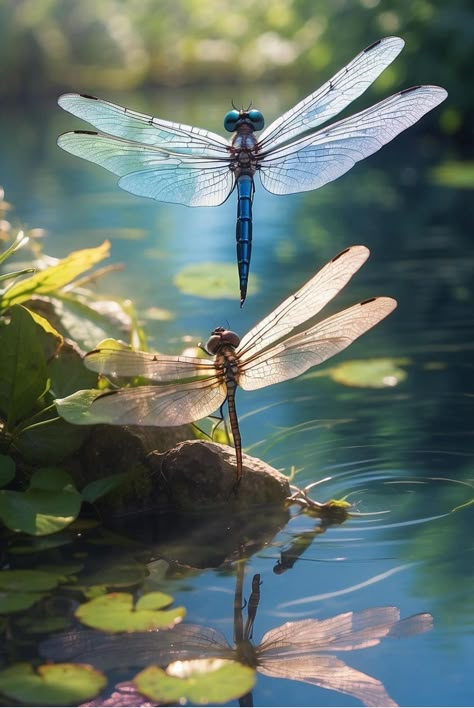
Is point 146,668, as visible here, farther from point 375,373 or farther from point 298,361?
point 375,373

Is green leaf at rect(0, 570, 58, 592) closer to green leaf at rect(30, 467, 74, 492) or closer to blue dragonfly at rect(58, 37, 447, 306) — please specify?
green leaf at rect(30, 467, 74, 492)

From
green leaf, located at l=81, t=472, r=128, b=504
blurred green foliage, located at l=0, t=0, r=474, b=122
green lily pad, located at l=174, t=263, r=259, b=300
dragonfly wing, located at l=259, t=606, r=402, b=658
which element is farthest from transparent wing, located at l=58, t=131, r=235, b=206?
blurred green foliage, located at l=0, t=0, r=474, b=122

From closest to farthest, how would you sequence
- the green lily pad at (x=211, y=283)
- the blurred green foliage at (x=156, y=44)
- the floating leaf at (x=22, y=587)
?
the floating leaf at (x=22, y=587) < the green lily pad at (x=211, y=283) < the blurred green foliage at (x=156, y=44)

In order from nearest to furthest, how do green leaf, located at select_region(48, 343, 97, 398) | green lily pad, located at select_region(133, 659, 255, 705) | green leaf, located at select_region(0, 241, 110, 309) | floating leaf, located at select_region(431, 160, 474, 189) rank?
green lily pad, located at select_region(133, 659, 255, 705)
green leaf, located at select_region(48, 343, 97, 398)
green leaf, located at select_region(0, 241, 110, 309)
floating leaf, located at select_region(431, 160, 474, 189)

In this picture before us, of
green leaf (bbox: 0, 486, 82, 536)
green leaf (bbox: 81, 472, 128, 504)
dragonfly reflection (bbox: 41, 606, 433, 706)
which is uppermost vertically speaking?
green leaf (bbox: 81, 472, 128, 504)

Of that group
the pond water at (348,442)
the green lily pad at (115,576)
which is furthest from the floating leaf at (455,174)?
the green lily pad at (115,576)

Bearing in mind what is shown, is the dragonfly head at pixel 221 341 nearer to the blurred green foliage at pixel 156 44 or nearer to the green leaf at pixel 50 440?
the green leaf at pixel 50 440

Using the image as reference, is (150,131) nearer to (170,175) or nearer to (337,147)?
(170,175)

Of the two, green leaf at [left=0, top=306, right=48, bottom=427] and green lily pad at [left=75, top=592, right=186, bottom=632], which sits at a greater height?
green leaf at [left=0, top=306, right=48, bottom=427]
